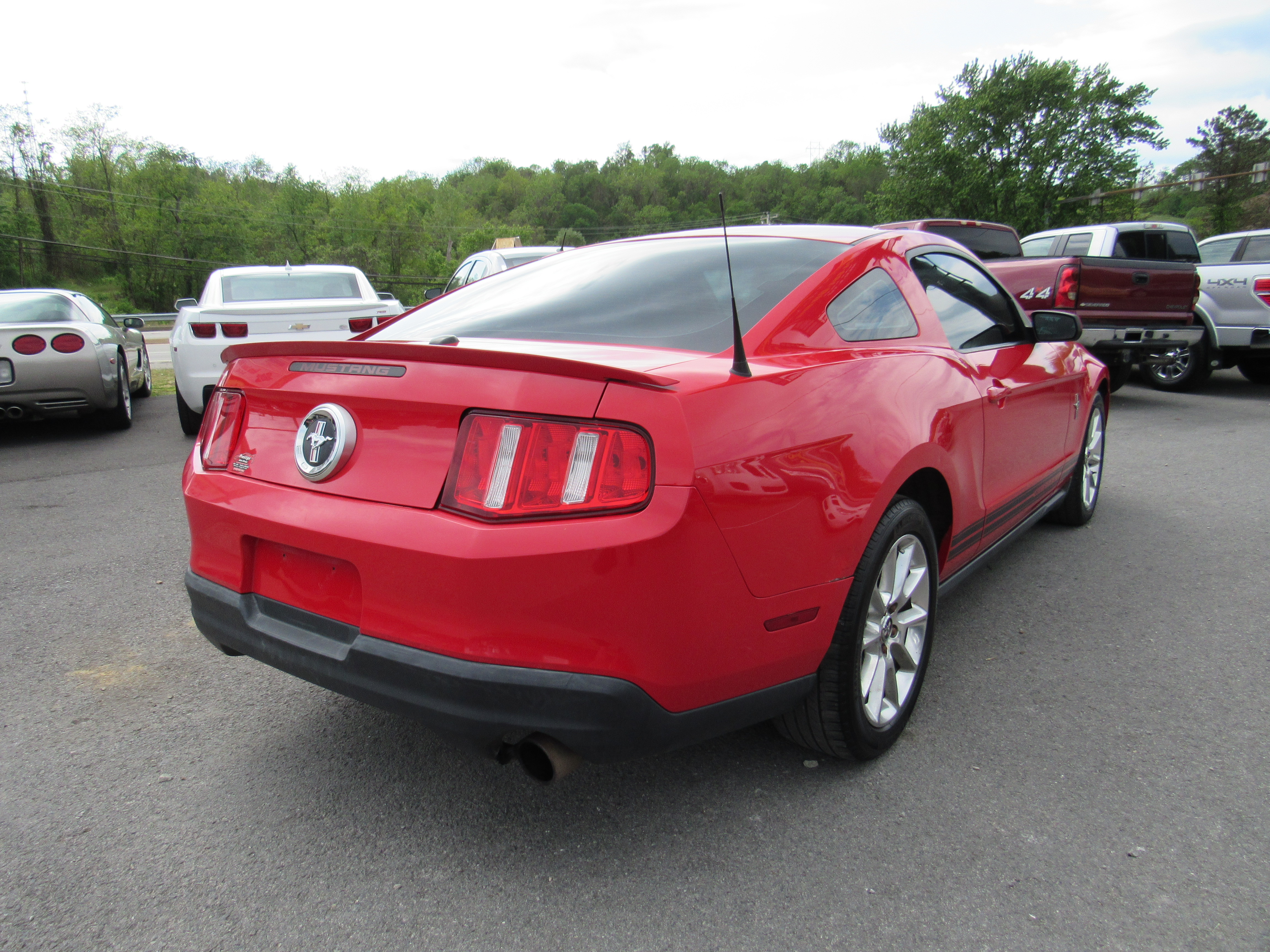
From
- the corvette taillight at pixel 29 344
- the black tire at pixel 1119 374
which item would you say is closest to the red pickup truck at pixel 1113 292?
the black tire at pixel 1119 374

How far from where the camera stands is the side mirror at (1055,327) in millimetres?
3668

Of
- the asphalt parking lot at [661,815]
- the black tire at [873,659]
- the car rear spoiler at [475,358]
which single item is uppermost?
the car rear spoiler at [475,358]

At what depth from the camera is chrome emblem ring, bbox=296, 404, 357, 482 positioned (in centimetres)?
201

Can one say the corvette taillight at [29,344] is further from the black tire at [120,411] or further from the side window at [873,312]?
the side window at [873,312]

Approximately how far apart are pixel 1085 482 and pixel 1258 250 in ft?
27.1

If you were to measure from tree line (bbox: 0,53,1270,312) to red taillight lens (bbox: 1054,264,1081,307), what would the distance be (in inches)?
489

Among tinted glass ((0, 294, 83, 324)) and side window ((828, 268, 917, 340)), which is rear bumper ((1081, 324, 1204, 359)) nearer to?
side window ((828, 268, 917, 340))

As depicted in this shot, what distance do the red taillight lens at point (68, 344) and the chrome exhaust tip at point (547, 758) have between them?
760 centimetres

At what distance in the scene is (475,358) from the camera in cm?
189

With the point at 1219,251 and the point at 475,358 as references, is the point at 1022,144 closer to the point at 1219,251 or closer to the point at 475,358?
the point at 1219,251

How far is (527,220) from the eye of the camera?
314ft

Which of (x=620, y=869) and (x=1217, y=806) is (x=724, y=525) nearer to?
(x=620, y=869)

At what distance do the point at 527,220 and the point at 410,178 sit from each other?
66.3 feet

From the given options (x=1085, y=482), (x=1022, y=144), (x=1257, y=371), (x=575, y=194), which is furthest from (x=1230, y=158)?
(x=1085, y=482)
